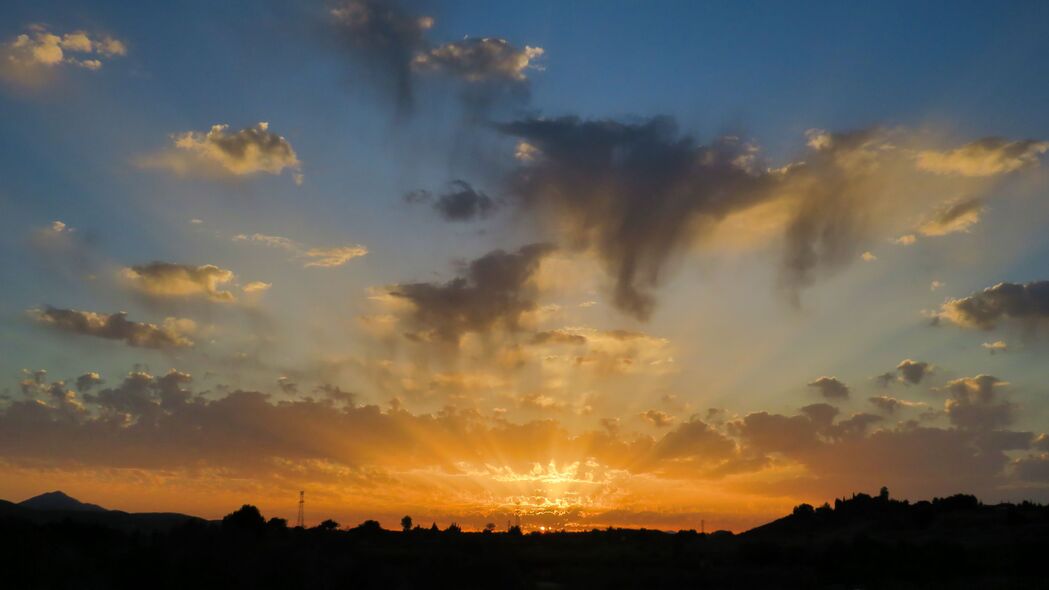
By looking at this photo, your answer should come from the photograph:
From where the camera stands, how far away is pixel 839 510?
123750 millimetres

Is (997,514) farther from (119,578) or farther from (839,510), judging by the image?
(119,578)

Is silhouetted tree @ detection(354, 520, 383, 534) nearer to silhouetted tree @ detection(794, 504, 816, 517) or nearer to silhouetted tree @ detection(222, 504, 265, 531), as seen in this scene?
silhouetted tree @ detection(222, 504, 265, 531)

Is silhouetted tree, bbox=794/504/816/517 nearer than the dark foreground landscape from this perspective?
No

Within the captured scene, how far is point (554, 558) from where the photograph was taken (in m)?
82.6

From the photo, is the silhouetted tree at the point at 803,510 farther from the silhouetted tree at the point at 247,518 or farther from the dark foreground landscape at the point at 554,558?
the silhouetted tree at the point at 247,518

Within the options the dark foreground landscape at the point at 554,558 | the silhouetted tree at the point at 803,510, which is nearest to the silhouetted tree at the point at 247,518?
the dark foreground landscape at the point at 554,558

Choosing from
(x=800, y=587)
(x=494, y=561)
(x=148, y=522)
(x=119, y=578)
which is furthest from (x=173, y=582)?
(x=148, y=522)

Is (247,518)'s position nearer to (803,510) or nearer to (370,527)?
(370,527)

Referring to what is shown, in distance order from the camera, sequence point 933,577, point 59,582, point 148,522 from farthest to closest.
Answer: point 148,522 → point 933,577 → point 59,582

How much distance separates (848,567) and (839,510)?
211 feet

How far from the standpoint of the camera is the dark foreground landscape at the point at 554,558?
36594mm

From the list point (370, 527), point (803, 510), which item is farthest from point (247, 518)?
point (803, 510)

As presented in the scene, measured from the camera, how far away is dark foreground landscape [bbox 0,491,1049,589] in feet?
120

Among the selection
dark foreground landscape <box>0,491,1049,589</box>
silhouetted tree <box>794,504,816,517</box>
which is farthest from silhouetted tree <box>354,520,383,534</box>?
silhouetted tree <box>794,504,816,517</box>
